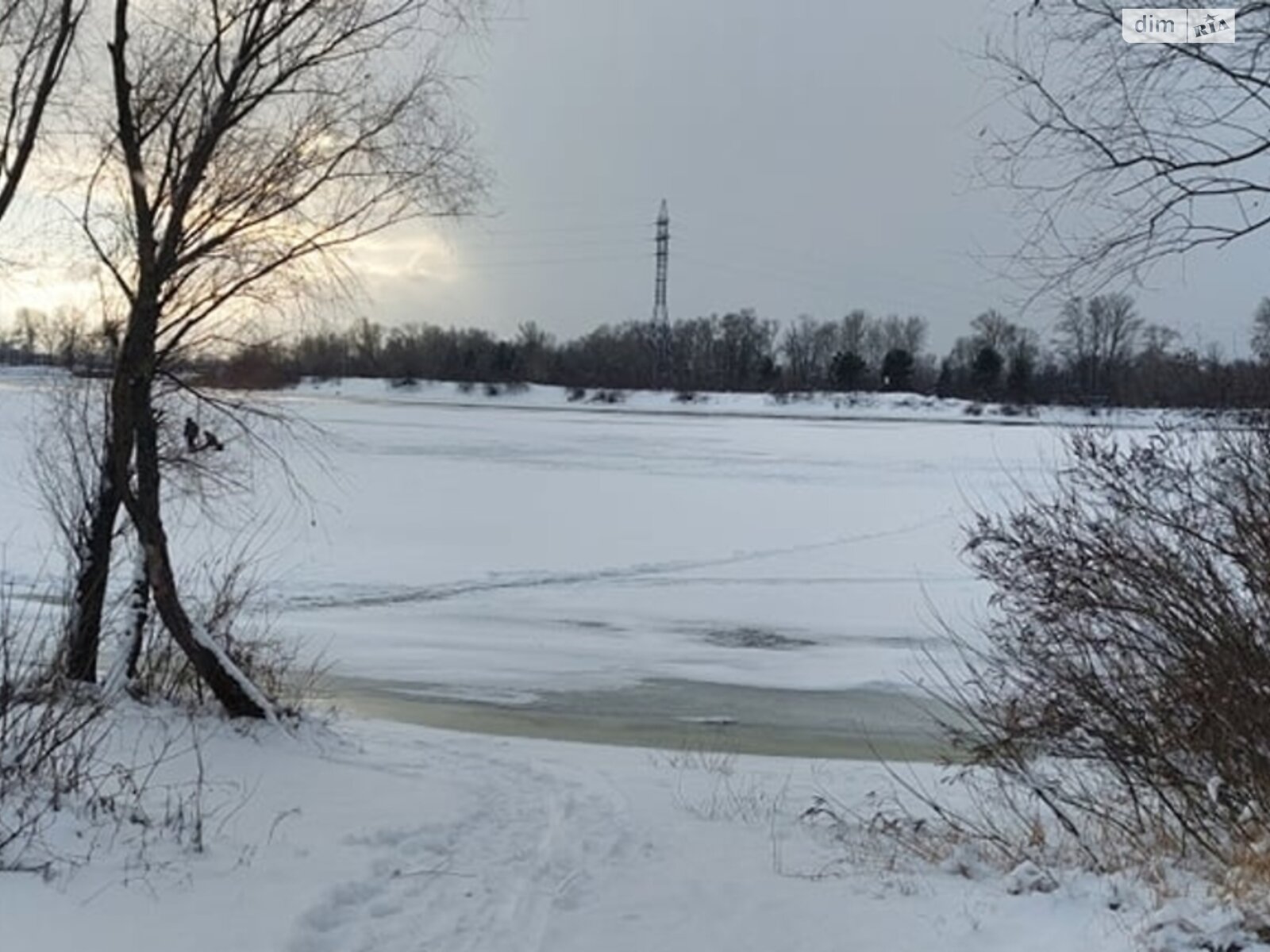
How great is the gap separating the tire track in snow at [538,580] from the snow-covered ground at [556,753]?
0.07 m

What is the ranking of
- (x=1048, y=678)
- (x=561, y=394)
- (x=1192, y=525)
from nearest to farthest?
(x=1192, y=525), (x=1048, y=678), (x=561, y=394)

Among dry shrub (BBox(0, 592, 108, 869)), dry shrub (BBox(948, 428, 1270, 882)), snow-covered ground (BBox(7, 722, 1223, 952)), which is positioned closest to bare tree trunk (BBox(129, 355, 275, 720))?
snow-covered ground (BBox(7, 722, 1223, 952))

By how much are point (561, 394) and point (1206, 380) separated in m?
86.7

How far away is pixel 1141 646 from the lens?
25.0 ft

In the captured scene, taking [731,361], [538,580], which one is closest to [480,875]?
[538,580]

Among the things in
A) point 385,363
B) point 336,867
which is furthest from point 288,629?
point 385,363

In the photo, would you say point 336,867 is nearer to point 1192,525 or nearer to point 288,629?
point 1192,525

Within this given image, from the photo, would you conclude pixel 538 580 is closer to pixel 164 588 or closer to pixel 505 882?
pixel 164 588

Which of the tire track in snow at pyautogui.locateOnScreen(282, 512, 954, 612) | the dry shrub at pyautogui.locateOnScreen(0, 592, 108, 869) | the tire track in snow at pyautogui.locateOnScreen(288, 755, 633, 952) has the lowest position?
the tire track in snow at pyautogui.locateOnScreen(282, 512, 954, 612)

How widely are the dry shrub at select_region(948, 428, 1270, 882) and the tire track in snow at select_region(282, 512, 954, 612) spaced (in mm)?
9362

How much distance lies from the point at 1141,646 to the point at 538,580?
1150 cm

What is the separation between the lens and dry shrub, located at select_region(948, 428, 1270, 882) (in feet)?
22.6

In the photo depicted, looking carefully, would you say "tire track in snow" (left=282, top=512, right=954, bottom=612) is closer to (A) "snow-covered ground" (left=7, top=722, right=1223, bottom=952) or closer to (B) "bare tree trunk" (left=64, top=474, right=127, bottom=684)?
(B) "bare tree trunk" (left=64, top=474, right=127, bottom=684)

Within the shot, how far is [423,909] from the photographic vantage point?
5207 mm
